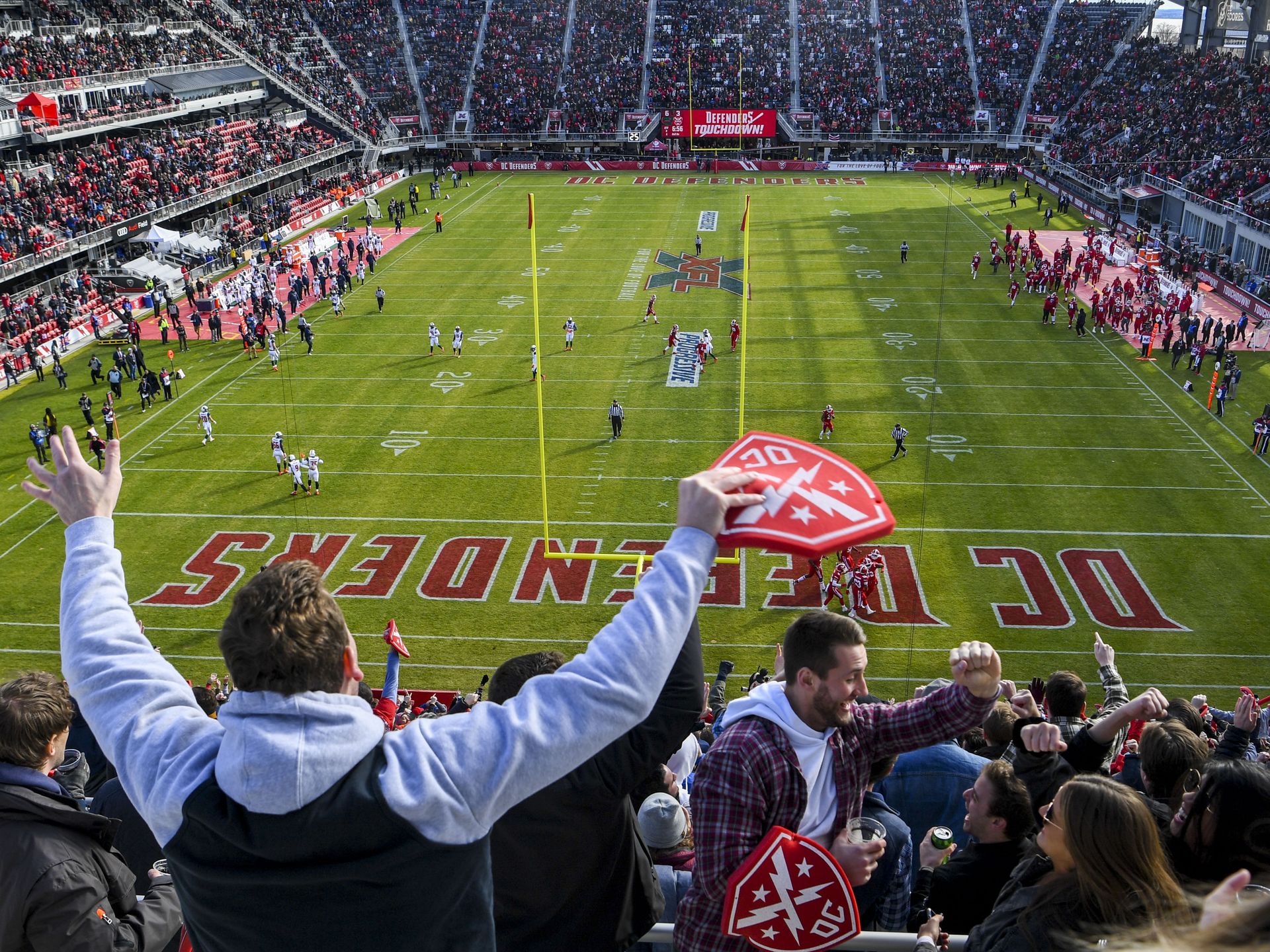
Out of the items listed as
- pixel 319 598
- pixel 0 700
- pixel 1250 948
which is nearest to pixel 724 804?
pixel 319 598

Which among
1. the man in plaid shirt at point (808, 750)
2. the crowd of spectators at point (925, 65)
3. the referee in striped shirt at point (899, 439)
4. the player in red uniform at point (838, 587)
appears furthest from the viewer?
the crowd of spectators at point (925, 65)

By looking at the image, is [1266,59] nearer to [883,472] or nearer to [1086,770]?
[883,472]

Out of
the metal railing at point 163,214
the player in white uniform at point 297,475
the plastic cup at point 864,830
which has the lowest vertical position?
the player in white uniform at point 297,475

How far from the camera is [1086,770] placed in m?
5.57

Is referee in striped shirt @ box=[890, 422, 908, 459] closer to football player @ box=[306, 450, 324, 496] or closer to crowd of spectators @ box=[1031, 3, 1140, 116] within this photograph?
football player @ box=[306, 450, 324, 496]

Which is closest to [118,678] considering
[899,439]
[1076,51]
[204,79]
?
[899,439]

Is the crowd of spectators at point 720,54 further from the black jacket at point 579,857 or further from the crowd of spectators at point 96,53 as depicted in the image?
the black jacket at point 579,857

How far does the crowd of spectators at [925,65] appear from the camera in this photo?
62375mm

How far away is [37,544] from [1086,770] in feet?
65.3

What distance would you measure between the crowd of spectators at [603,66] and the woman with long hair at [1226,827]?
207 feet

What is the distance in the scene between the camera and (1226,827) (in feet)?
12.5

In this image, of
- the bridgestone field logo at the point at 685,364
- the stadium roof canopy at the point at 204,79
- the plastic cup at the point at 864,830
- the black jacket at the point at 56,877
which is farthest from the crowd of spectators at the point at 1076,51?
the black jacket at the point at 56,877

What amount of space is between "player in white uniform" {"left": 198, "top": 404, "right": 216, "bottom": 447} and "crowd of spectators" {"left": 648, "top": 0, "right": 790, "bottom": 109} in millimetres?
46206

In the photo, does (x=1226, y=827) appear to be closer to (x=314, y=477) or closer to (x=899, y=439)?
(x=899, y=439)
